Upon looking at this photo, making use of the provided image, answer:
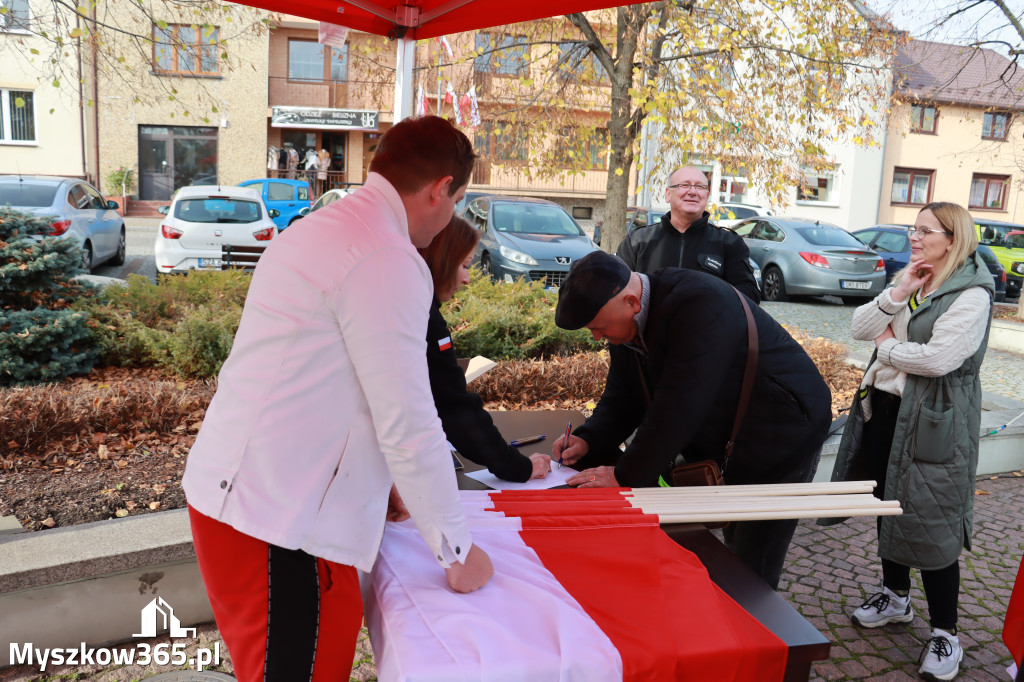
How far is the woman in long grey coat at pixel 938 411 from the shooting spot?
123 inches

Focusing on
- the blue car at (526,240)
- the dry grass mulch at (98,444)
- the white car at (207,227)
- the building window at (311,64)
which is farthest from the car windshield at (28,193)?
the building window at (311,64)

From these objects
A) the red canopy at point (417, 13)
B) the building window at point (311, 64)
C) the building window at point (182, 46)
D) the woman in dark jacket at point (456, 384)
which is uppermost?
the building window at point (311, 64)

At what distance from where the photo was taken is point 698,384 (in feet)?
7.43

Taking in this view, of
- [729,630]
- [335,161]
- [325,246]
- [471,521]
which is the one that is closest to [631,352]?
[471,521]

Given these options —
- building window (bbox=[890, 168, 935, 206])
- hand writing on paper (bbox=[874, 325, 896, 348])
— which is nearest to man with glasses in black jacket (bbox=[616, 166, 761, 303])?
hand writing on paper (bbox=[874, 325, 896, 348])

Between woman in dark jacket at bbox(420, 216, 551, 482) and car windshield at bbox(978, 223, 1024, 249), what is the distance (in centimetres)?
1864

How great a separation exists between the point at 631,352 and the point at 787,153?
8584mm

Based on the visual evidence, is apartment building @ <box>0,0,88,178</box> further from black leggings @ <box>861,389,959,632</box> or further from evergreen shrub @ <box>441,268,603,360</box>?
black leggings @ <box>861,389,959,632</box>

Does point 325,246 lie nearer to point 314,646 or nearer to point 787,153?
point 314,646

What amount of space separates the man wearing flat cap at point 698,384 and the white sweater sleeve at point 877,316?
1.07 metres

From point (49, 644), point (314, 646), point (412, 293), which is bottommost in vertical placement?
point (49, 644)

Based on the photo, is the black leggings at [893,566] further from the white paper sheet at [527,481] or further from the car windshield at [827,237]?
the car windshield at [827,237]

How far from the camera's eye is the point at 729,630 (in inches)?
64.1

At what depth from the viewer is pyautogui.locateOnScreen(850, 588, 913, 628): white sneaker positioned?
11.6 feet
